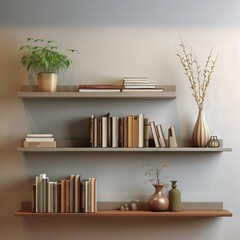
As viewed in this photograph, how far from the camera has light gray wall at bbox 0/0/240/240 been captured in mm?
3787

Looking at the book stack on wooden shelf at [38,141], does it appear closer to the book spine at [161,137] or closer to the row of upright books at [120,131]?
the row of upright books at [120,131]

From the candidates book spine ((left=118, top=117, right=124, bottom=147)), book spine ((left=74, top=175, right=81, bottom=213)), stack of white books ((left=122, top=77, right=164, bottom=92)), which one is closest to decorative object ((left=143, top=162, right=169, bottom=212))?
book spine ((left=118, top=117, right=124, bottom=147))

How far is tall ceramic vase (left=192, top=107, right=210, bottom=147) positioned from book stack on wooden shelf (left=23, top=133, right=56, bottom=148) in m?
1.00

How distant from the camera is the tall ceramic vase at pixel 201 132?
3.68m

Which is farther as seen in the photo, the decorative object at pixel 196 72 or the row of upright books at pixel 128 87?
the decorative object at pixel 196 72

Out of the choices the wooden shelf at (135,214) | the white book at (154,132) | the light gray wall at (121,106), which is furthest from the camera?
the light gray wall at (121,106)

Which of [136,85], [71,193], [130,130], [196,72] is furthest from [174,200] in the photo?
[196,72]

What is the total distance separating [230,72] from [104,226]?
1452mm

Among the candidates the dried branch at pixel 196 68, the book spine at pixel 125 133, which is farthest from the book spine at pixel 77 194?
the dried branch at pixel 196 68

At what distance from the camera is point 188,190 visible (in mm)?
3801

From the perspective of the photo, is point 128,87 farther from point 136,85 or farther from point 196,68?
point 196,68

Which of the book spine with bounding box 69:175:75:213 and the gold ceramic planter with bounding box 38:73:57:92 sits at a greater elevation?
the gold ceramic planter with bounding box 38:73:57:92

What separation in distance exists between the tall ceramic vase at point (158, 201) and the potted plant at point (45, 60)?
3.32 ft

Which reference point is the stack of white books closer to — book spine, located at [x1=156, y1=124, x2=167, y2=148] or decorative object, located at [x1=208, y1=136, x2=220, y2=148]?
book spine, located at [x1=156, y1=124, x2=167, y2=148]
